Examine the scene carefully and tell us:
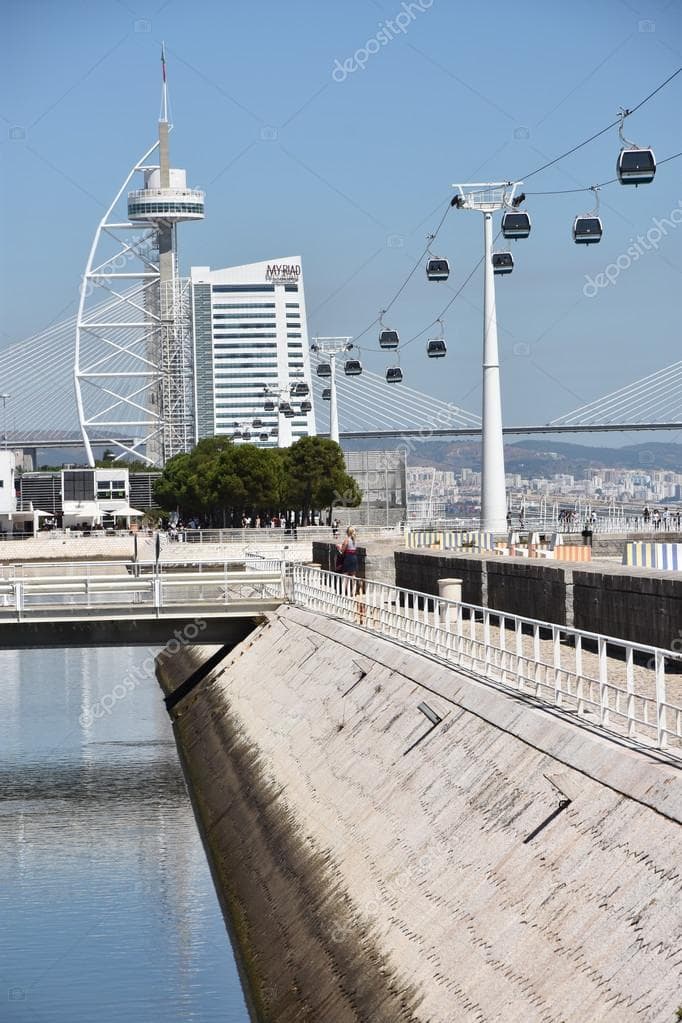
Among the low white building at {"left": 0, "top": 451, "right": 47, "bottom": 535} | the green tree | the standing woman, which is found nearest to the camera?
the standing woman

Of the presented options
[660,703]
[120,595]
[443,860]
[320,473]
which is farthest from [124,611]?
[320,473]

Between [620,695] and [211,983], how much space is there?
5200mm

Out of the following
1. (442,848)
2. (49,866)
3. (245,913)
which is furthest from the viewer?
(49,866)

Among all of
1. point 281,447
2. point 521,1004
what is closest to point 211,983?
point 521,1004

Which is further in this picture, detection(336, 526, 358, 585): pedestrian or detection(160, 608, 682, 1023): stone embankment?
detection(336, 526, 358, 585): pedestrian

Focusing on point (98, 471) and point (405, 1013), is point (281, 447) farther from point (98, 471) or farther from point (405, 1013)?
point (405, 1013)

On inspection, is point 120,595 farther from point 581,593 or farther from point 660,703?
point 660,703

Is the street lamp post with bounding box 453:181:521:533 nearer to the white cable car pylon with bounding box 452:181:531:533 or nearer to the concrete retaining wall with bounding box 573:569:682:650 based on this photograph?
the white cable car pylon with bounding box 452:181:531:533

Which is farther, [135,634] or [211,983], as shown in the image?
[135,634]

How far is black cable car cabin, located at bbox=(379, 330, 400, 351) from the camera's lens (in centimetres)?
5450

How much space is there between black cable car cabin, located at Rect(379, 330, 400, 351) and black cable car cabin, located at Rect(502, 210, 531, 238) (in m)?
17.2

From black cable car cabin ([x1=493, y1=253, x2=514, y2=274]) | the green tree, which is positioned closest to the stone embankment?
black cable car cabin ([x1=493, y1=253, x2=514, y2=274])

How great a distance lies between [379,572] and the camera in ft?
135

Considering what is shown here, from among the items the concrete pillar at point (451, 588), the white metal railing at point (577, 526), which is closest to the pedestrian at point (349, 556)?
the concrete pillar at point (451, 588)
